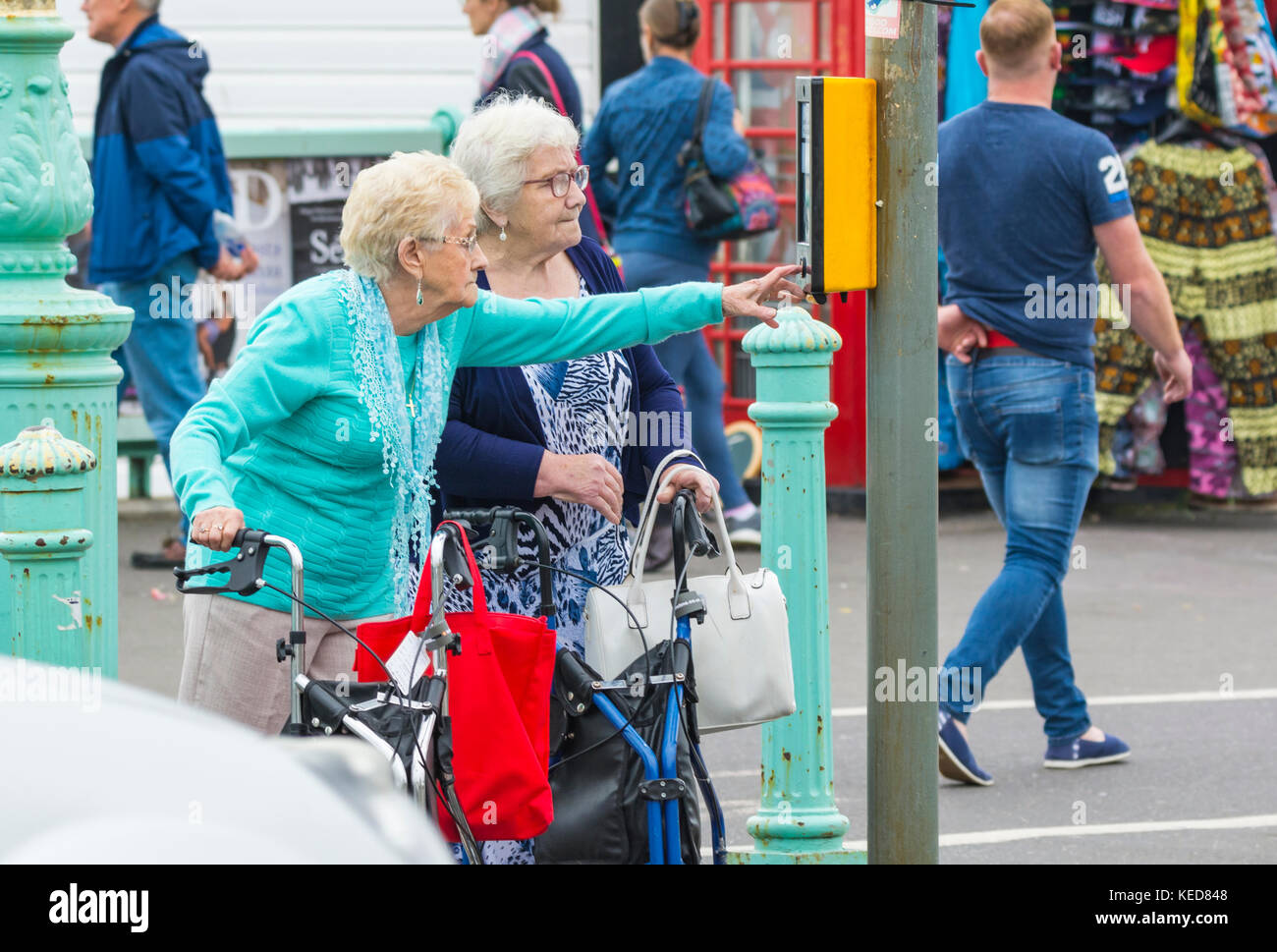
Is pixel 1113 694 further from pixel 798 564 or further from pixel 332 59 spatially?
pixel 332 59

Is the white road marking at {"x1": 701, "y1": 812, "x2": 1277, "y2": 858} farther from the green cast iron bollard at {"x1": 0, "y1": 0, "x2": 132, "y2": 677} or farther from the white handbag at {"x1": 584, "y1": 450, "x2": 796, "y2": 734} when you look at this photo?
the green cast iron bollard at {"x1": 0, "y1": 0, "x2": 132, "y2": 677}

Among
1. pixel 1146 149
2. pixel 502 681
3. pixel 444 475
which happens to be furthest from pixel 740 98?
pixel 502 681

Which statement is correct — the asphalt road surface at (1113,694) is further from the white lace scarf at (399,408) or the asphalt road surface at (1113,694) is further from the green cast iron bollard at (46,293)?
the green cast iron bollard at (46,293)

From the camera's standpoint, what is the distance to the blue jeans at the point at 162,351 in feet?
26.2

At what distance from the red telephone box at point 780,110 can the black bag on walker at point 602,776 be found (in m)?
6.15

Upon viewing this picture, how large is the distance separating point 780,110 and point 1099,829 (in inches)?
220

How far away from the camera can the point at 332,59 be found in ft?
37.0

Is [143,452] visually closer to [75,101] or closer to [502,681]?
[75,101]

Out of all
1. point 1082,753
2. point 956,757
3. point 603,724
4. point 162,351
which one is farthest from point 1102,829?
point 162,351

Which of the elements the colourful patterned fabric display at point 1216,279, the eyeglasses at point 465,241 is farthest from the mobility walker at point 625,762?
the colourful patterned fabric display at point 1216,279

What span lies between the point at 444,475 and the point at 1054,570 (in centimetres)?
226

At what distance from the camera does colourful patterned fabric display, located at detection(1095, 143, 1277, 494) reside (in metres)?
9.55

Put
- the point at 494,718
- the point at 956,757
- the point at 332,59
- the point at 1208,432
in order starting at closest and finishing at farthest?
the point at 494,718 < the point at 956,757 < the point at 1208,432 < the point at 332,59

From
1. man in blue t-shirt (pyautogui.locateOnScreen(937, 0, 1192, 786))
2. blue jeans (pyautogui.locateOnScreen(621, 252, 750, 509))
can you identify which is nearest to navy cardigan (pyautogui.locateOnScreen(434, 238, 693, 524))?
man in blue t-shirt (pyautogui.locateOnScreen(937, 0, 1192, 786))
